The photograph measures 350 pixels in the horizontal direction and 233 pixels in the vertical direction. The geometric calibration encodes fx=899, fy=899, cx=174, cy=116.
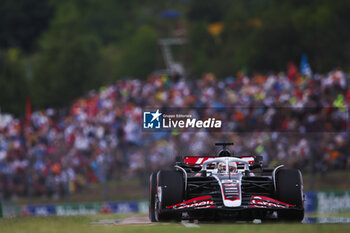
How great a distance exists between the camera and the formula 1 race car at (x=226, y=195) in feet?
39.3

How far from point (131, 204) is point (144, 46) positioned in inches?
2968

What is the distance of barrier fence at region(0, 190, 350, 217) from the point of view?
2147 centimetres

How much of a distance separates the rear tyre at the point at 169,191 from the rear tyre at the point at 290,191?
1.35 metres

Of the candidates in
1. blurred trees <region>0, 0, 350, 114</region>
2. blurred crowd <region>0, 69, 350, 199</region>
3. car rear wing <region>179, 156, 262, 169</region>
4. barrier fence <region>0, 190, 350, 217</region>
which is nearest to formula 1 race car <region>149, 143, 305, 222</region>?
car rear wing <region>179, 156, 262, 169</region>

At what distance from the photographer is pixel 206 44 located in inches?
3819

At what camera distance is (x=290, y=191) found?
12.2 metres

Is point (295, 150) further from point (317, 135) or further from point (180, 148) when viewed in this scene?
point (180, 148)

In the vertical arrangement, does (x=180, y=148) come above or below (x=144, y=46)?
below

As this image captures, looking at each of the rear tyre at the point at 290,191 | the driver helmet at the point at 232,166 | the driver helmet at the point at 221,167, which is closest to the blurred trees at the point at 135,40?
the driver helmet at the point at 232,166

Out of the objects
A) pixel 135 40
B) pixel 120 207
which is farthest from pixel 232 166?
pixel 135 40

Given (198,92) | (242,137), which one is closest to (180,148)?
(242,137)

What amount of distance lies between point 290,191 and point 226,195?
91 cm

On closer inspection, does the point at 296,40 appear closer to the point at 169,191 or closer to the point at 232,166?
the point at 232,166

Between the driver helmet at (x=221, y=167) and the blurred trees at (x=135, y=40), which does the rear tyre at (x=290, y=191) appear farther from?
the blurred trees at (x=135, y=40)
